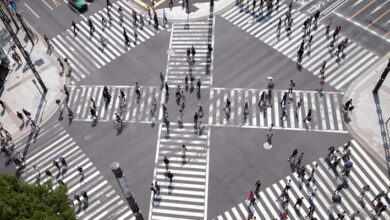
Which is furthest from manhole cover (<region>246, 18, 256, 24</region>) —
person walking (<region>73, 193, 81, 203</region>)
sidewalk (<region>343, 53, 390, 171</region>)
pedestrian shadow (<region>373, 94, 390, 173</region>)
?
person walking (<region>73, 193, 81, 203</region>)

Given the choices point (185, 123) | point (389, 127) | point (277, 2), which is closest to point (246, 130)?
point (185, 123)

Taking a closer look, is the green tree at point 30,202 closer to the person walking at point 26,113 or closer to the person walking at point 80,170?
the person walking at point 80,170

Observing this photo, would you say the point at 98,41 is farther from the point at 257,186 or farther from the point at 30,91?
the point at 257,186

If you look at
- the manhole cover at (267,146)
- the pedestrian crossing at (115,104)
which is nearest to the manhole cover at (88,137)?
the pedestrian crossing at (115,104)

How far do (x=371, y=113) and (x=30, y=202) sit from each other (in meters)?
33.9

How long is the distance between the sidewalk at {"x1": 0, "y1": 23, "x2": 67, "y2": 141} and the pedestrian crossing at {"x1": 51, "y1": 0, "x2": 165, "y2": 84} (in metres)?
2.05

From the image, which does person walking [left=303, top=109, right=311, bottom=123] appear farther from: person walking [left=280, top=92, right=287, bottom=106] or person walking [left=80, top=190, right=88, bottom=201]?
person walking [left=80, top=190, right=88, bottom=201]

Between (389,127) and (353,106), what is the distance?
4.10 metres

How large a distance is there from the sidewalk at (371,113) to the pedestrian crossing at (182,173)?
15736mm

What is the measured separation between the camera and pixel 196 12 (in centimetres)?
5294

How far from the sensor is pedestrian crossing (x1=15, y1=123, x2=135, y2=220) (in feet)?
117

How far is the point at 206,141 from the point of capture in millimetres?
39562

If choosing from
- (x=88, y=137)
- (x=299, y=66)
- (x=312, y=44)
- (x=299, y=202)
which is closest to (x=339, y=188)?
(x=299, y=202)

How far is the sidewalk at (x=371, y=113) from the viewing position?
1492 inches
